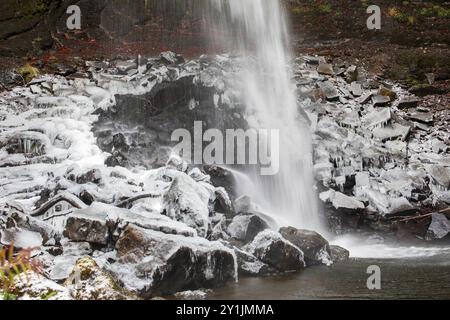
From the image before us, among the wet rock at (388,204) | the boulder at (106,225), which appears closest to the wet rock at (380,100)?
the wet rock at (388,204)

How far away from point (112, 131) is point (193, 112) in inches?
78.0

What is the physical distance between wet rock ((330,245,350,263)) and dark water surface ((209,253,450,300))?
9.3 inches

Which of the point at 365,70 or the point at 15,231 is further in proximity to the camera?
the point at 365,70

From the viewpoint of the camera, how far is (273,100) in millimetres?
12867

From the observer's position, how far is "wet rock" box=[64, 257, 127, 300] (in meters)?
4.66

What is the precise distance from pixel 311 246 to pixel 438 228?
137 inches

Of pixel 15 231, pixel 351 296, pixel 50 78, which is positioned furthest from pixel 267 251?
pixel 50 78

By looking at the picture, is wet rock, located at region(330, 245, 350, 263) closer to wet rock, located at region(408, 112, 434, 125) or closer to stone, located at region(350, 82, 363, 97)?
wet rock, located at region(408, 112, 434, 125)

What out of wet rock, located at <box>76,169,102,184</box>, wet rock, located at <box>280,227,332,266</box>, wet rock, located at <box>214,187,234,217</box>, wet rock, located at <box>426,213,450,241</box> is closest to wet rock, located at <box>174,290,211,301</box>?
wet rock, located at <box>280,227,332,266</box>

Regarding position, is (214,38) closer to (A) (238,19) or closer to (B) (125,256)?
(A) (238,19)

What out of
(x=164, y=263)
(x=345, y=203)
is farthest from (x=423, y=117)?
(x=164, y=263)

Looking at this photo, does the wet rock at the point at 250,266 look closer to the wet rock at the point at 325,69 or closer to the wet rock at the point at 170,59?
the wet rock at the point at 170,59
